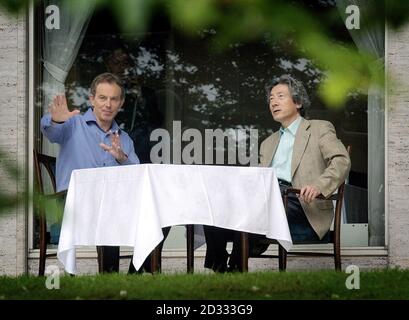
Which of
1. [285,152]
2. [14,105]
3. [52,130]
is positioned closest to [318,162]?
[285,152]

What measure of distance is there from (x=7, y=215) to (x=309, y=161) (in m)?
5.58

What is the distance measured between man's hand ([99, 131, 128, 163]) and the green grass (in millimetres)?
1340

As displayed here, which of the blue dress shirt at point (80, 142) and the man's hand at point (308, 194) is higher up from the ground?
the blue dress shirt at point (80, 142)

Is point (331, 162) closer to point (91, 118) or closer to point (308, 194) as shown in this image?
point (308, 194)

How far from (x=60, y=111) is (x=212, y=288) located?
2991 mm

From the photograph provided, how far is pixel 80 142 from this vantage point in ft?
23.6

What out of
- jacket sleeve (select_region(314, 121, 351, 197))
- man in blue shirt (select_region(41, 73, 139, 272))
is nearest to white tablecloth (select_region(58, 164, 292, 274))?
jacket sleeve (select_region(314, 121, 351, 197))

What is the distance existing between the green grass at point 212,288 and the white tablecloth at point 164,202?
250 mm

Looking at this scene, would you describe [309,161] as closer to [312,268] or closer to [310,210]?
[310,210]

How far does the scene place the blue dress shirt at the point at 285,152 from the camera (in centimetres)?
657

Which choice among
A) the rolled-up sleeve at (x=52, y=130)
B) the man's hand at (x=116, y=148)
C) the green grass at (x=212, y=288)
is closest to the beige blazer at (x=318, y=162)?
the green grass at (x=212, y=288)

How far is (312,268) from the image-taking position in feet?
23.7

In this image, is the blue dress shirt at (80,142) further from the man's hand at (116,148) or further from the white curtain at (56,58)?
the white curtain at (56,58)
